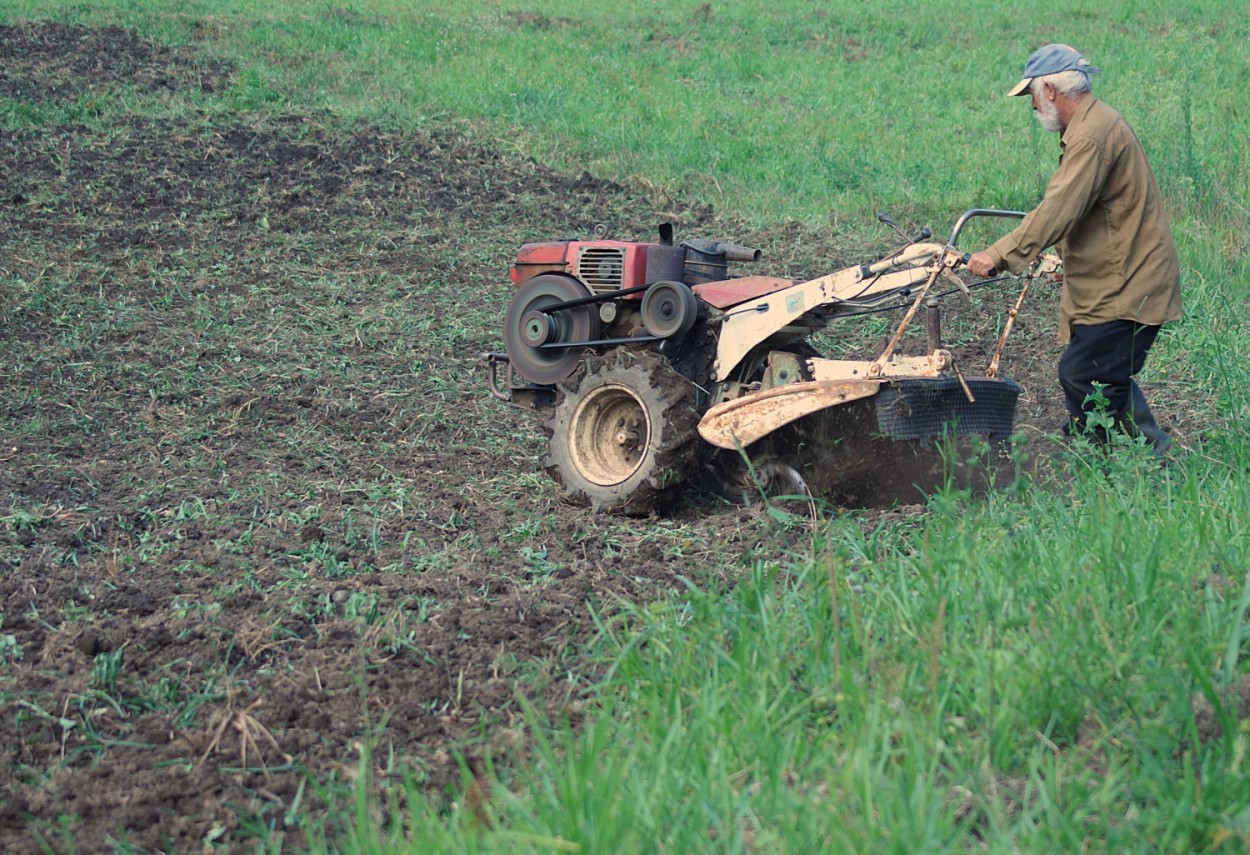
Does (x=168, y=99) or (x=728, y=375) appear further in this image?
(x=168, y=99)

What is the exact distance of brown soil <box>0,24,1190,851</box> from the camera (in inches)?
140

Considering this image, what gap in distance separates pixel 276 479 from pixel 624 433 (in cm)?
174

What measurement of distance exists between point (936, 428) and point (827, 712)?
2143mm

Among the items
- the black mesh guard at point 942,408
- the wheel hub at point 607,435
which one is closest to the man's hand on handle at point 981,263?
the black mesh guard at point 942,408

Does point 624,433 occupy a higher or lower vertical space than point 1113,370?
lower

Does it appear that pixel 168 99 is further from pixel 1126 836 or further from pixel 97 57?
pixel 1126 836

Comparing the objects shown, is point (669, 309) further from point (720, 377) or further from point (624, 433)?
point (624, 433)

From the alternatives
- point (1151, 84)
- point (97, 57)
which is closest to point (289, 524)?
point (97, 57)

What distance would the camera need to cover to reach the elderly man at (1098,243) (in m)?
5.18

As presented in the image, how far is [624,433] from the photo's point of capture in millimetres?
5988

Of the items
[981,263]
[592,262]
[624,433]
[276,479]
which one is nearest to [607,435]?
[624,433]

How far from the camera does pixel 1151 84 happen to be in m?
14.8

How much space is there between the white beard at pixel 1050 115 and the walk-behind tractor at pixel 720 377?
46 centimetres

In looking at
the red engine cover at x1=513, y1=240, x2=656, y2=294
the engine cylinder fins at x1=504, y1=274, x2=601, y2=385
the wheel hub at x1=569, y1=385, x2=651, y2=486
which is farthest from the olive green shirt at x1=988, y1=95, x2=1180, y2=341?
the engine cylinder fins at x1=504, y1=274, x2=601, y2=385
